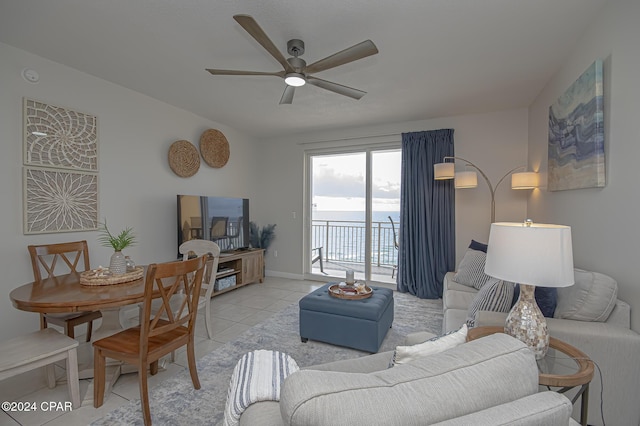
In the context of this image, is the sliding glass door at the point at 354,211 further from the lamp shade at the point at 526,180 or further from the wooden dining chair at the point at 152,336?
the wooden dining chair at the point at 152,336

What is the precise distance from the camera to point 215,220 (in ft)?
13.5

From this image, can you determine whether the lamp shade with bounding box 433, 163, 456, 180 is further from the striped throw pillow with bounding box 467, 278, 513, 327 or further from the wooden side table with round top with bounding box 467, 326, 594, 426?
the wooden side table with round top with bounding box 467, 326, 594, 426

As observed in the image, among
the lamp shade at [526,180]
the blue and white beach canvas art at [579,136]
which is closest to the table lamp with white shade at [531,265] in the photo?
the blue and white beach canvas art at [579,136]

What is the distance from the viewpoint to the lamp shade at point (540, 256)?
4.13 feet

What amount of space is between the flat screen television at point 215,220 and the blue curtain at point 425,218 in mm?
2524

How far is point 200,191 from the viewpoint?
14.0ft

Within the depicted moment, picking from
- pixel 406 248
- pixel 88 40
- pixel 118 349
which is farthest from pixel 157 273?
pixel 406 248

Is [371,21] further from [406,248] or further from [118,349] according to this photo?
[406,248]

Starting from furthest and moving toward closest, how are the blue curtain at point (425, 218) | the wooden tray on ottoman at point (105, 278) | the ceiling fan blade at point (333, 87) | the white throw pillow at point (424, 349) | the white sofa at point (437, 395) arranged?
the blue curtain at point (425, 218) < the ceiling fan blade at point (333, 87) < the wooden tray on ottoman at point (105, 278) < the white throw pillow at point (424, 349) < the white sofa at point (437, 395)

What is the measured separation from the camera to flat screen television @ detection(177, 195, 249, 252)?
371cm

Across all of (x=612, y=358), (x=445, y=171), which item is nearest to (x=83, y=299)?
(x=612, y=358)

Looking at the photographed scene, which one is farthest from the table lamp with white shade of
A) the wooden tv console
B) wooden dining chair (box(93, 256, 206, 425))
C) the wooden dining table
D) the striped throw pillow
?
the wooden tv console

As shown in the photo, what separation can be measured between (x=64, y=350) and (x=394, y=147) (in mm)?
4302

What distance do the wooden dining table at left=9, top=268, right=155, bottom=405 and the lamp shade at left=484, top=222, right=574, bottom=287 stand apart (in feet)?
7.02
